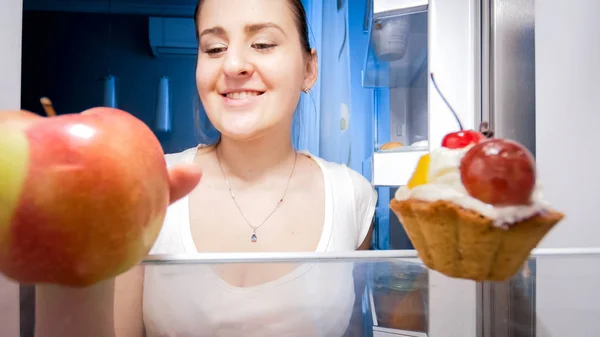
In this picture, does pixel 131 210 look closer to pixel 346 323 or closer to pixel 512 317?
pixel 346 323

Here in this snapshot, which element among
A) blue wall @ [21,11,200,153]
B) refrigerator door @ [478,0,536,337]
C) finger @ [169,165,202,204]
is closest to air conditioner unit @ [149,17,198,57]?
blue wall @ [21,11,200,153]

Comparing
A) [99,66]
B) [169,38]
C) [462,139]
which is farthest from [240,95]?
[99,66]

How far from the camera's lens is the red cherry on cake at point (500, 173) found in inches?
13.7

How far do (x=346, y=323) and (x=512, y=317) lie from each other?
303mm

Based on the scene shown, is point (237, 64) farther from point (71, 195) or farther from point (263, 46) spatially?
point (71, 195)

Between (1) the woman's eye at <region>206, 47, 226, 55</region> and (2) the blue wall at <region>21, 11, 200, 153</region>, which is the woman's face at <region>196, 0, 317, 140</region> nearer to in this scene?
(1) the woman's eye at <region>206, 47, 226, 55</region>

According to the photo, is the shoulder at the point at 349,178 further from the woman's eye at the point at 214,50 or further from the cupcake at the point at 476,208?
the cupcake at the point at 476,208

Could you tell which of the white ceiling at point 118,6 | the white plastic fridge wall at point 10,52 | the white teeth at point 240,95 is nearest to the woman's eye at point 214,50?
the white teeth at point 240,95

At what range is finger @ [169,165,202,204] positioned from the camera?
0.36m

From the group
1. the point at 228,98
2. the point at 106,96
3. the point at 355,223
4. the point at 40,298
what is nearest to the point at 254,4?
the point at 228,98

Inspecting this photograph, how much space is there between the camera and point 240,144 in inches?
Answer: 34.2

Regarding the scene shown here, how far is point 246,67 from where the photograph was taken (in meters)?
0.73

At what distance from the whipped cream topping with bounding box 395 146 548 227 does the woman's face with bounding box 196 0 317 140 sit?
426mm

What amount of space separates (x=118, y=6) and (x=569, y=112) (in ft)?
4.75
